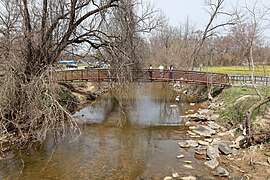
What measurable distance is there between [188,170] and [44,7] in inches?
307

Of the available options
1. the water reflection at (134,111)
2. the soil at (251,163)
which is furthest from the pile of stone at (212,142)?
the water reflection at (134,111)

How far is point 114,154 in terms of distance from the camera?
871cm

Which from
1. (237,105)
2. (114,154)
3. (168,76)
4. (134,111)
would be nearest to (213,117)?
(237,105)

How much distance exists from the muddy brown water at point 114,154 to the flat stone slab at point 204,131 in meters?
0.57

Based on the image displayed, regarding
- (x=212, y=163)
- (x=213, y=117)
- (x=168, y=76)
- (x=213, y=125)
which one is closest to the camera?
(x=212, y=163)

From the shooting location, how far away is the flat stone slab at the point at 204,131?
10703mm

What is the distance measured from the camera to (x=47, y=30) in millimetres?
9750

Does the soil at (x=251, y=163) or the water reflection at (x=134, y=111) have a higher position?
the water reflection at (x=134, y=111)

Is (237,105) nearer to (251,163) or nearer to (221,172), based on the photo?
(251,163)

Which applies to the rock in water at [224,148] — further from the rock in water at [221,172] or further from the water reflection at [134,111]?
the water reflection at [134,111]

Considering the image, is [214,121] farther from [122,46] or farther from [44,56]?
[44,56]

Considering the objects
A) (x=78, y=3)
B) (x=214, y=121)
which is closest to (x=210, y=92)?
(x=214, y=121)

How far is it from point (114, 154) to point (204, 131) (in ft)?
14.5

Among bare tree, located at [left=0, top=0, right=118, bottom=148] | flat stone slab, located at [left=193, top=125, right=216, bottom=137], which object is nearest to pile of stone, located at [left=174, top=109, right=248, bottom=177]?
flat stone slab, located at [left=193, top=125, right=216, bottom=137]
